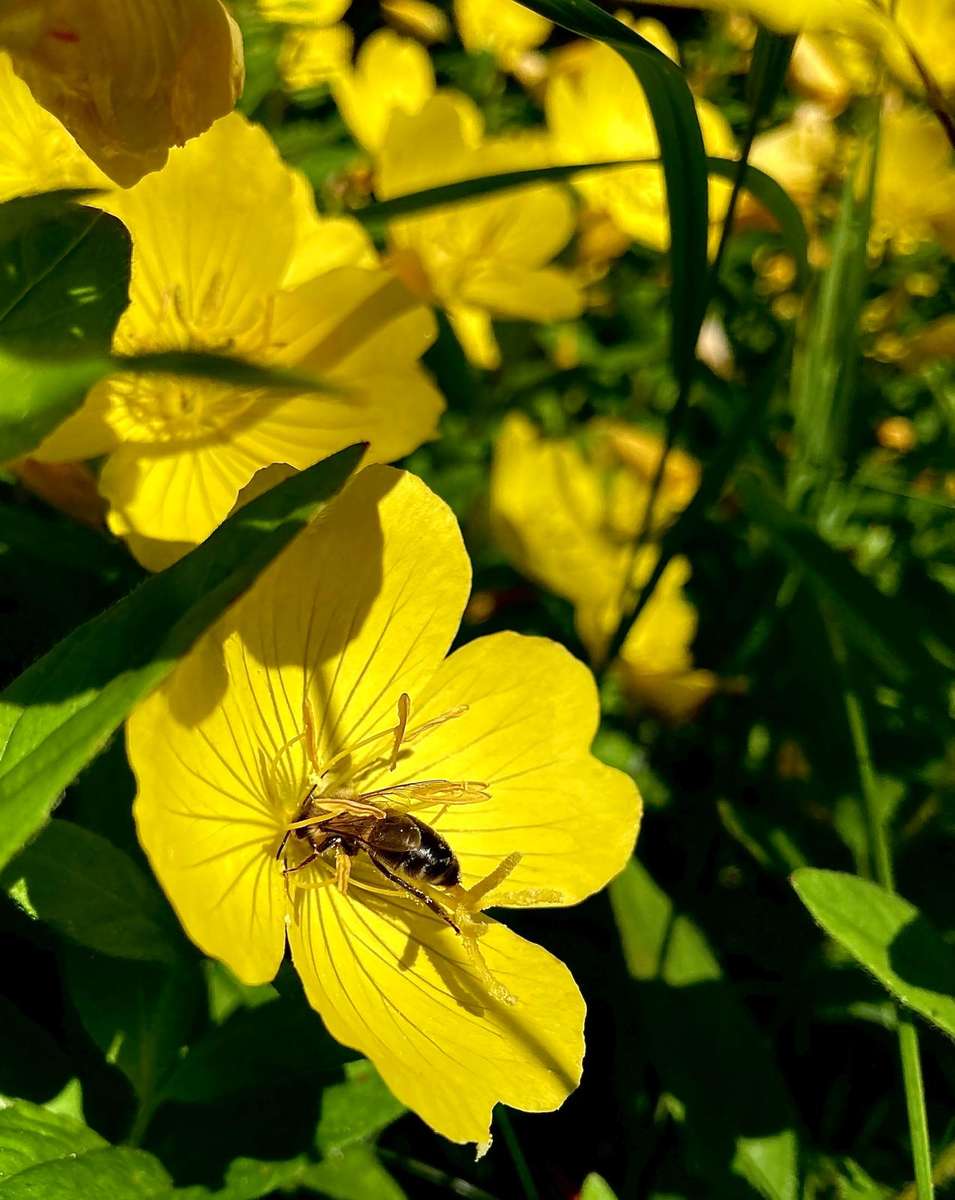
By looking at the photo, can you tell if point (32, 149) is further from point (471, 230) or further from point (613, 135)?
point (613, 135)

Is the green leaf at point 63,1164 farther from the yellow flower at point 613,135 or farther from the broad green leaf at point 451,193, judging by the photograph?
the yellow flower at point 613,135

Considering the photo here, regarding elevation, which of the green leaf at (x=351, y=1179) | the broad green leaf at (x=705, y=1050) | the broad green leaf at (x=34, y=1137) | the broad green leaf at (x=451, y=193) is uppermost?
the broad green leaf at (x=451, y=193)

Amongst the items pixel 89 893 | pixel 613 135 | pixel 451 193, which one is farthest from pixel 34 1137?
pixel 613 135

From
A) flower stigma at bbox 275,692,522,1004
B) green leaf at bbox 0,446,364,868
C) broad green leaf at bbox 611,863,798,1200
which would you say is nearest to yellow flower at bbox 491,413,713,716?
broad green leaf at bbox 611,863,798,1200

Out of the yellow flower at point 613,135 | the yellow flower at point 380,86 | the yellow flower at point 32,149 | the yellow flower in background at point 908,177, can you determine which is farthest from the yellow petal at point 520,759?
the yellow flower in background at point 908,177

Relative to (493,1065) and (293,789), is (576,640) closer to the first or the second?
(293,789)

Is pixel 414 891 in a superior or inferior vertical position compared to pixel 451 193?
inferior
